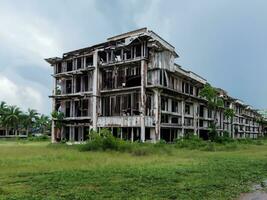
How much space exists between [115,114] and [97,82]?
4.87 m

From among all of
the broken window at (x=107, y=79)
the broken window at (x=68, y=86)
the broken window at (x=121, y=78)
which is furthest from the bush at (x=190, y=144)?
the broken window at (x=68, y=86)

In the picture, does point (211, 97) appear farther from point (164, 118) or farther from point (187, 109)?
point (164, 118)

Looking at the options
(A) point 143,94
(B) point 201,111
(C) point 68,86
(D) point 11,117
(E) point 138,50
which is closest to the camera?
(A) point 143,94

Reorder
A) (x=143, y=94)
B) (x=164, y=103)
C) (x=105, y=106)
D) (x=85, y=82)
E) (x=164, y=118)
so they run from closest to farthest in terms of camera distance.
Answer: (x=143, y=94) < (x=164, y=103) < (x=164, y=118) < (x=105, y=106) < (x=85, y=82)

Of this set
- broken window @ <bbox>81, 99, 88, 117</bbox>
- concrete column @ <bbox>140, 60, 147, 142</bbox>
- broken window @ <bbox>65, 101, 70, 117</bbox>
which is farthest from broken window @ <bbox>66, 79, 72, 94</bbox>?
concrete column @ <bbox>140, 60, 147, 142</bbox>

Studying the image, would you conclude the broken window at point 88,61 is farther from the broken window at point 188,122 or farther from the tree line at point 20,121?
the tree line at point 20,121

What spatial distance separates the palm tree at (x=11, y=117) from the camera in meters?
89.6

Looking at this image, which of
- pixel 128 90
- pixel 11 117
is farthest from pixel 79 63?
pixel 11 117

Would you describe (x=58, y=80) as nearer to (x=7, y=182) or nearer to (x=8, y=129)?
(x=7, y=182)

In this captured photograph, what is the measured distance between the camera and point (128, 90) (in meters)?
41.8

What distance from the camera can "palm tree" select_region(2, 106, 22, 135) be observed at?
8962 cm

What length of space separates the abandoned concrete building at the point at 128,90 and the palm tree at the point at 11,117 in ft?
142

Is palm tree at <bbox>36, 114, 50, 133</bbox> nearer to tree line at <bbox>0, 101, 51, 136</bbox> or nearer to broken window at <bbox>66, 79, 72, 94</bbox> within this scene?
tree line at <bbox>0, 101, 51, 136</bbox>

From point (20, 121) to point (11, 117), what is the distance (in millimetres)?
4330
